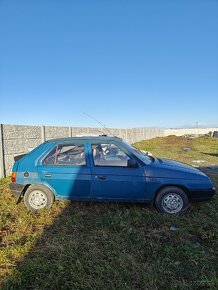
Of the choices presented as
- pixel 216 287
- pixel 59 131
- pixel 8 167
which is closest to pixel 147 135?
pixel 59 131

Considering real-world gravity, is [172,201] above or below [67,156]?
below

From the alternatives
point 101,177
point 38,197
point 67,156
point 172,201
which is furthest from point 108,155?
point 38,197

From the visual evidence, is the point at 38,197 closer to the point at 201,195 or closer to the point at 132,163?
the point at 132,163

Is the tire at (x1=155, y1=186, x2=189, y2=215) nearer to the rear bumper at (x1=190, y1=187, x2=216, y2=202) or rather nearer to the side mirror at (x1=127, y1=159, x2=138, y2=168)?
the rear bumper at (x1=190, y1=187, x2=216, y2=202)

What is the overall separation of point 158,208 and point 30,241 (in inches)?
91.6

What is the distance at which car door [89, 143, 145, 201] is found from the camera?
434 cm

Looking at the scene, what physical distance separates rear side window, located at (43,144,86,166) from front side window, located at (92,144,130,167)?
253 millimetres

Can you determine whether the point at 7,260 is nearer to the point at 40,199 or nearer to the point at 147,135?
the point at 40,199

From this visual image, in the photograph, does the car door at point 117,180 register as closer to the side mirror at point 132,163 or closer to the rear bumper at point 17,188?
the side mirror at point 132,163

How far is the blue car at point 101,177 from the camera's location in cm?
436

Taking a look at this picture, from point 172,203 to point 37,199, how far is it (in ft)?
8.67

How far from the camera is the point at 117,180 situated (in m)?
4.36

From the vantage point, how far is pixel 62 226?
156 inches

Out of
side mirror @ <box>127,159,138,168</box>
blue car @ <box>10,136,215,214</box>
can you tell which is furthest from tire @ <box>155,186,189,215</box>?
side mirror @ <box>127,159,138,168</box>
